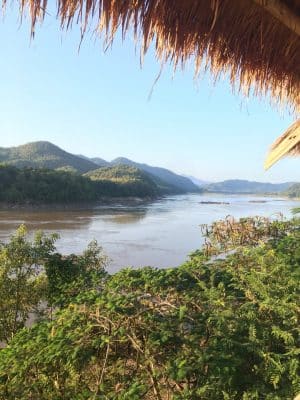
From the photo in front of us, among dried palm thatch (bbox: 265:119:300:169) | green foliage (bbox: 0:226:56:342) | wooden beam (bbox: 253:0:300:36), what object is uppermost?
wooden beam (bbox: 253:0:300:36)

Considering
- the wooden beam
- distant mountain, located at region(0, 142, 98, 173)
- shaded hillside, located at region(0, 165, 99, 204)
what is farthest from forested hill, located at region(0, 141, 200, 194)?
the wooden beam

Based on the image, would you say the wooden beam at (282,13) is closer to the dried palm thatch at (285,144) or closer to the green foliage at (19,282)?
the dried palm thatch at (285,144)

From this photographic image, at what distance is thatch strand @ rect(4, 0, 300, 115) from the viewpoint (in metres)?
1.42

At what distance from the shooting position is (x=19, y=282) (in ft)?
18.1

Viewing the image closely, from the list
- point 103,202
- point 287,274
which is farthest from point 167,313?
point 103,202

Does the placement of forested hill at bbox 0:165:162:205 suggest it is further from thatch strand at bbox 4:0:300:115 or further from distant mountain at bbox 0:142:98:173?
distant mountain at bbox 0:142:98:173

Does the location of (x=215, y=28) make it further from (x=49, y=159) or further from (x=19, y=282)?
(x=49, y=159)

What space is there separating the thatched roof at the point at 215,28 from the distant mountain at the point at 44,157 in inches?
3705

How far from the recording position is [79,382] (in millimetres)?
1932

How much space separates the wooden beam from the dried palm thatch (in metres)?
0.65

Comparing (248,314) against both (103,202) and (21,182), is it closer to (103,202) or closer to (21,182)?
(21,182)

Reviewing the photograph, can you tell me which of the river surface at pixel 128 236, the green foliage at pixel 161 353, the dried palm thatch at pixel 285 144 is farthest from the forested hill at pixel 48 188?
the dried palm thatch at pixel 285 144

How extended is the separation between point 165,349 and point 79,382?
465 mm

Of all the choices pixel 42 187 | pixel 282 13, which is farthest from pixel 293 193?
pixel 282 13
